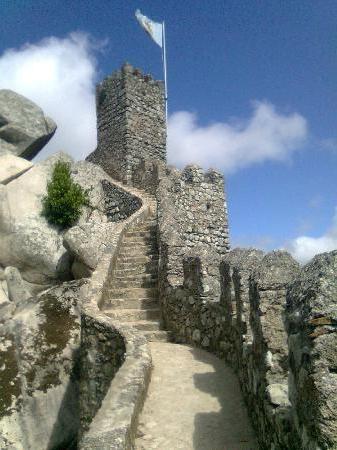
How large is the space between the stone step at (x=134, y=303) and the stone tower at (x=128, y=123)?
9859 mm

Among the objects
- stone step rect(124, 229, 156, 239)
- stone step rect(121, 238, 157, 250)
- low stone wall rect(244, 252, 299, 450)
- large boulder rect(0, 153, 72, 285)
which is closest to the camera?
low stone wall rect(244, 252, 299, 450)

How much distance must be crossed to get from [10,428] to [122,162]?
14552 mm

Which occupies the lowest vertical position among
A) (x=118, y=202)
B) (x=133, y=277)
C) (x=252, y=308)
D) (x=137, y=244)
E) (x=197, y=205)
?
(x=252, y=308)

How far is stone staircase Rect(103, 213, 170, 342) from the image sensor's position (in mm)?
10038

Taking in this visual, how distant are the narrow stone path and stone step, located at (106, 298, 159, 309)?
3.36m

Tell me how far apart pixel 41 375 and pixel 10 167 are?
39.9 ft

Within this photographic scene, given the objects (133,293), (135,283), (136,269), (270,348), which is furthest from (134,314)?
(270,348)

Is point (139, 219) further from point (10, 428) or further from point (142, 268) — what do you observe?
point (10, 428)

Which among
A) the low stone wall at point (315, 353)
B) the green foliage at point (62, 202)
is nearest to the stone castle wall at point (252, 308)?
the low stone wall at point (315, 353)

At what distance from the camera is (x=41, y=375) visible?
8.55 meters

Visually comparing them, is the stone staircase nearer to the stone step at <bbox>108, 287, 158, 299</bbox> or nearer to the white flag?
the stone step at <bbox>108, 287, 158, 299</bbox>

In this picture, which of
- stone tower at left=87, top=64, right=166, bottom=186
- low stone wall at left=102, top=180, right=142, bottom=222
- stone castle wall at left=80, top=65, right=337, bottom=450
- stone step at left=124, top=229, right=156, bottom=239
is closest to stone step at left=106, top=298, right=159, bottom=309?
stone castle wall at left=80, top=65, right=337, bottom=450

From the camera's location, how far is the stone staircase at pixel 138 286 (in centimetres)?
1004

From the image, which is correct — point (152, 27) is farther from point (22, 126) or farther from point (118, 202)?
point (118, 202)
